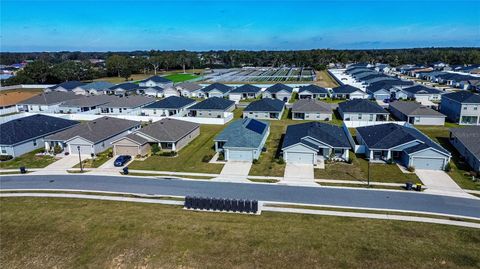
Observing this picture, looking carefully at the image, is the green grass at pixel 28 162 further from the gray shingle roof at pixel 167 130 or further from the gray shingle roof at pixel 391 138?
the gray shingle roof at pixel 391 138

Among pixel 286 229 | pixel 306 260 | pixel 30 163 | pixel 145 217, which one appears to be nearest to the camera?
pixel 306 260

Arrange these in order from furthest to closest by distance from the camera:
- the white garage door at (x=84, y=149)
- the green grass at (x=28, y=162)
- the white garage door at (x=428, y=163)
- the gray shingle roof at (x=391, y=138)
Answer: the white garage door at (x=84, y=149)
the green grass at (x=28, y=162)
the gray shingle roof at (x=391, y=138)
the white garage door at (x=428, y=163)

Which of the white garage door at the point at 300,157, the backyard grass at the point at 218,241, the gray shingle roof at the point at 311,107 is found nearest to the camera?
the backyard grass at the point at 218,241

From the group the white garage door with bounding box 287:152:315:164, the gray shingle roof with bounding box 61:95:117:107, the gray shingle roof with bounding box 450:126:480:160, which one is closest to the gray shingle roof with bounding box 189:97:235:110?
the gray shingle roof with bounding box 61:95:117:107

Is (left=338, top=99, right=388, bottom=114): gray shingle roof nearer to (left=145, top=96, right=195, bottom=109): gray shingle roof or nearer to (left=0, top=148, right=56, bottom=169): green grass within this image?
(left=145, top=96, right=195, bottom=109): gray shingle roof

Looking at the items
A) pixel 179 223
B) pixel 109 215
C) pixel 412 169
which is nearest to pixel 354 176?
pixel 412 169

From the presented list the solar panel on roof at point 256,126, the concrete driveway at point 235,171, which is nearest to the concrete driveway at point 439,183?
the concrete driveway at point 235,171

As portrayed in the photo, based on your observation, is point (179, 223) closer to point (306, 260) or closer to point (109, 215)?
point (109, 215)
